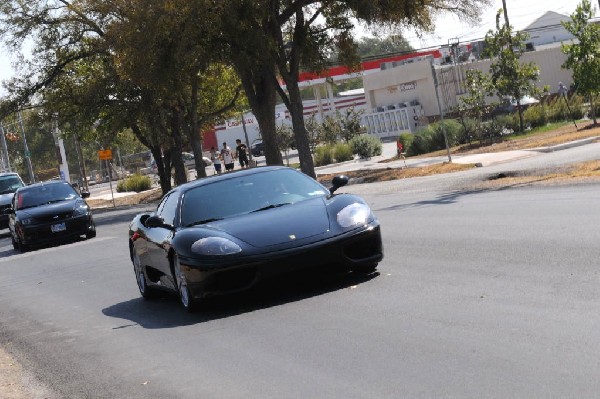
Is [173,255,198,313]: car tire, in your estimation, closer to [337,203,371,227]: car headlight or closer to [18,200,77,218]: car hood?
[337,203,371,227]: car headlight

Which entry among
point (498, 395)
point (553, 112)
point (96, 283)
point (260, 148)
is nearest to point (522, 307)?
point (498, 395)

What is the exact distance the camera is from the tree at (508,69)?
45.9 metres

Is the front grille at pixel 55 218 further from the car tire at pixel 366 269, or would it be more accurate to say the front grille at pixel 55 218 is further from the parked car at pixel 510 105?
the parked car at pixel 510 105

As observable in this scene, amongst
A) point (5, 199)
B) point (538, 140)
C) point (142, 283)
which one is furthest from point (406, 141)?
point (142, 283)

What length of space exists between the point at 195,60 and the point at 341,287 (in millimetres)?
27055

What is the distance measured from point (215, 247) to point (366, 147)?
140 ft

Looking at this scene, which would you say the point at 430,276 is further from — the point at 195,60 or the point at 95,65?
the point at 95,65

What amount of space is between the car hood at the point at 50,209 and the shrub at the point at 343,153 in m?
27.3

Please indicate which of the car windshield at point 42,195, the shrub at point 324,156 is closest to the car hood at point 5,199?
the car windshield at point 42,195

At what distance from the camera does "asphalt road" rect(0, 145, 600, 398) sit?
21.9 feet

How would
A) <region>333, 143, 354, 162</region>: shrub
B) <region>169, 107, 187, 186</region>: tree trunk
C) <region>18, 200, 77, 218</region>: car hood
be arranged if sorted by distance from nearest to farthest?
<region>18, 200, 77, 218</region>: car hood, <region>169, 107, 187, 186</region>: tree trunk, <region>333, 143, 354, 162</region>: shrub

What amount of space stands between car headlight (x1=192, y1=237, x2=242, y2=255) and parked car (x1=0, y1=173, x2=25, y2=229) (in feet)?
90.3

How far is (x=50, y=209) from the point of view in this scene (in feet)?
92.4

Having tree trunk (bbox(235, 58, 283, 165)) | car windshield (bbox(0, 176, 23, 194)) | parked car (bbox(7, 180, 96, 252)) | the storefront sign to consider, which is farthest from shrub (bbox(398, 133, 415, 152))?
the storefront sign
